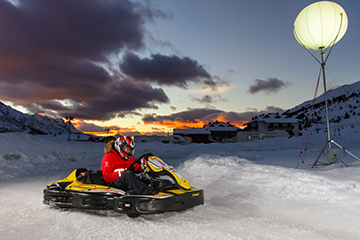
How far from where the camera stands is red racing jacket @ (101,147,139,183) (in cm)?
513

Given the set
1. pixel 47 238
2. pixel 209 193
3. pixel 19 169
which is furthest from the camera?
pixel 19 169

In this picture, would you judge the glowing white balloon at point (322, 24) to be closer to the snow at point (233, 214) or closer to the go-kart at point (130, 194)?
the snow at point (233, 214)

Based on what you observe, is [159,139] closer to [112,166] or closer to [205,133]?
[205,133]

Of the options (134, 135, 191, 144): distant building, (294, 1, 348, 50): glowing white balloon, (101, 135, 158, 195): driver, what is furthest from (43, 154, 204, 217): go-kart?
(134, 135, 191, 144): distant building

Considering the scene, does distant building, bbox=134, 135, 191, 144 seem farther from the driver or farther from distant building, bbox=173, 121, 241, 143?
the driver

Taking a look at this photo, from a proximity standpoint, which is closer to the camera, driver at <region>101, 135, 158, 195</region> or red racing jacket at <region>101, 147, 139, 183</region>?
driver at <region>101, 135, 158, 195</region>

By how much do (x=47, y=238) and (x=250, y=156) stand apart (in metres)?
17.5

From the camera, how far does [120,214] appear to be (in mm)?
4734

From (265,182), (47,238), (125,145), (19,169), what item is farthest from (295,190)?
(19,169)

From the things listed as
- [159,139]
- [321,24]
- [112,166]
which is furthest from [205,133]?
[112,166]

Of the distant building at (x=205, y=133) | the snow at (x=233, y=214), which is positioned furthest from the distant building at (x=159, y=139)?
the snow at (x=233, y=214)

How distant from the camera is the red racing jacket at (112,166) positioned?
513cm

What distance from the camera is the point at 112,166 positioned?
207 inches

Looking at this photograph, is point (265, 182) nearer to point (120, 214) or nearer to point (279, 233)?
point (279, 233)
